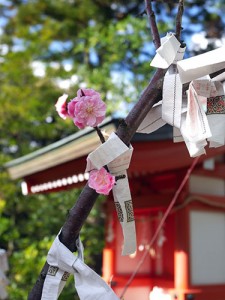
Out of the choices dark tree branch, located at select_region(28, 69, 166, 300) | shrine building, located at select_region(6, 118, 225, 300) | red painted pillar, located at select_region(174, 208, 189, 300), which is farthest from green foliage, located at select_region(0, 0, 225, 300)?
dark tree branch, located at select_region(28, 69, 166, 300)

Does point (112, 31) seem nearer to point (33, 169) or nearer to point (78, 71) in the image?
point (78, 71)

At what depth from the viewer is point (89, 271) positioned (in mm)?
1134

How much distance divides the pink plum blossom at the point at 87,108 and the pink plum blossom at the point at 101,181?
0.48ft

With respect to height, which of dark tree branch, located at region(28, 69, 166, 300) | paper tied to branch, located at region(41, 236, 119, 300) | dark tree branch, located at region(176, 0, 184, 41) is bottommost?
paper tied to branch, located at region(41, 236, 119, 300)

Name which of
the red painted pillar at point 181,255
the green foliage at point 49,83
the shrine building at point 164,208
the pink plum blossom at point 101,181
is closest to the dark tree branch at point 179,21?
the pink plum blossom at point 101,181

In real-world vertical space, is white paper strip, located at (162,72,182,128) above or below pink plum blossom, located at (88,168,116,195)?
above

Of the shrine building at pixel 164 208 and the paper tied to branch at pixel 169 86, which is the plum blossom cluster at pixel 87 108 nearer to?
the paper tied to branch at pixel 169 86

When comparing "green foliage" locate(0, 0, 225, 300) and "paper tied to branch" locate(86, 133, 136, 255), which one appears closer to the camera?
"paper tied to branch" locate(86, 133, 136, 255)

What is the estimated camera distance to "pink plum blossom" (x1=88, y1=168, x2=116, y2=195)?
1117 mm

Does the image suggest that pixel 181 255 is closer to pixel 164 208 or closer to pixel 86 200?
pixel 164 208

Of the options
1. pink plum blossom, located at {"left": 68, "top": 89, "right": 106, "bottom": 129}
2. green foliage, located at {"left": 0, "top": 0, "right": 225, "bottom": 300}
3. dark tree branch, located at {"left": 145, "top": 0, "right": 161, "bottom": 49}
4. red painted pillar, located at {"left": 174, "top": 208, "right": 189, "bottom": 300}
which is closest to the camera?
pink plum blossom, located at {"left": 68, "top": 89, "right": 106, "bottom": 129}

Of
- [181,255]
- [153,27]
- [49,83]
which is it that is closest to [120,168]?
[153,27]

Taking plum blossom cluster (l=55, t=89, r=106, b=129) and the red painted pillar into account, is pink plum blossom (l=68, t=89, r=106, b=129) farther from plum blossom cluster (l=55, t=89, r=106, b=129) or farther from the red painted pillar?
the red painted pillar

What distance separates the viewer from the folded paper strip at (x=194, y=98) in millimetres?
1087
